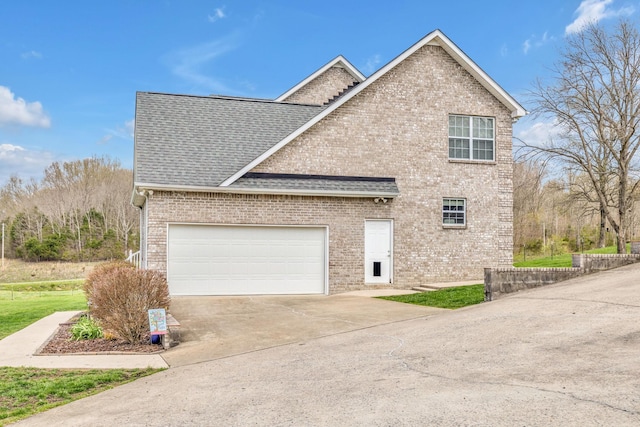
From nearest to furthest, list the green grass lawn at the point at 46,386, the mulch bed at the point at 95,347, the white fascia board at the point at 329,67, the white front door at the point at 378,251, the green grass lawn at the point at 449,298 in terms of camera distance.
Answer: the green grass lawn at the point at 46,386 < the mulch bed at the point at 95,347 < the green grass lawn at the point at 449,298 < the white front door at the point at 378,251 < the white fascia board at the point at 329,67

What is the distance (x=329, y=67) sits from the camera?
25594mm

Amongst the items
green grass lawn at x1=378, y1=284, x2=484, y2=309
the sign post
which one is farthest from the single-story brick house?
the sign post

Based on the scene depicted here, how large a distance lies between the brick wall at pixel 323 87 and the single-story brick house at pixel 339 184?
180 inches

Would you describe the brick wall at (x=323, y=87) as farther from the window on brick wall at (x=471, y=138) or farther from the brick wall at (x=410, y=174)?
the window on brick wall at (x=471, y=138)

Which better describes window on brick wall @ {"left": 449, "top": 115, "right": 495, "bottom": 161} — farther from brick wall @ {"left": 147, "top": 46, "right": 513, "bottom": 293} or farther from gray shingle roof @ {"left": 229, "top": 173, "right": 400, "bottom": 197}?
gray shingle roof @ {"left": 229, "top": 173, "right": 400, "bottom": 197}

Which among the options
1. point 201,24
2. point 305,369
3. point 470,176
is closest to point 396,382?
point 305,369

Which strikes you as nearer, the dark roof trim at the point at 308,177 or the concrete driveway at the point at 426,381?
the concrete driveway at the point at 426,381

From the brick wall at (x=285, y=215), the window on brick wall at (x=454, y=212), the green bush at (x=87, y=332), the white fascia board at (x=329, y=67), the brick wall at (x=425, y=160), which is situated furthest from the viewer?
the white fascia board at (x=329, y=67)

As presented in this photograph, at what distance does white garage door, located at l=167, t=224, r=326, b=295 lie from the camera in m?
16.9

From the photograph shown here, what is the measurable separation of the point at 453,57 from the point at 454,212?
18.5 ft

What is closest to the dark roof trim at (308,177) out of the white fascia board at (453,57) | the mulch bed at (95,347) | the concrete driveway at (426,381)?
the white fascia board at (453,57)

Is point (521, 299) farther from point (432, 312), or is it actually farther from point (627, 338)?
point (627, 338)

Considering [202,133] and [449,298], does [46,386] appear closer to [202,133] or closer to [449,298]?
[449,298]

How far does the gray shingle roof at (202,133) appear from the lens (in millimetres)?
17078
